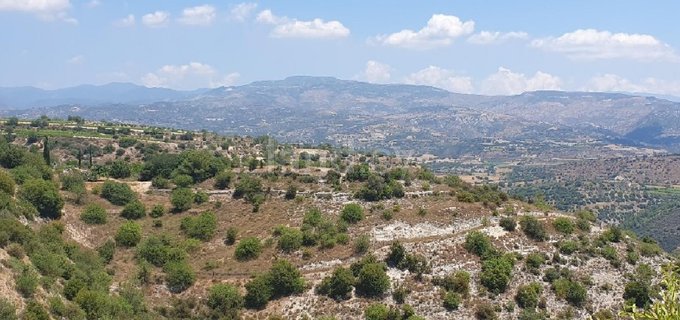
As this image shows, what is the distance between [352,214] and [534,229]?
65.5 feet

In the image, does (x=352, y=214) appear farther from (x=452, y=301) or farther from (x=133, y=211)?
(x=133, y=211)

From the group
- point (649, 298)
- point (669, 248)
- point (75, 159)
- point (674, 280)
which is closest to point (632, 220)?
point (669, 248)

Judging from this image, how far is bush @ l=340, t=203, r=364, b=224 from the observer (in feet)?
212

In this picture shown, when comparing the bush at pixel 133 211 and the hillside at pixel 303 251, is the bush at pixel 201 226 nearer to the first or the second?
the hillside at pixel 303 251

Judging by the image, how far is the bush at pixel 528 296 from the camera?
5019 cm

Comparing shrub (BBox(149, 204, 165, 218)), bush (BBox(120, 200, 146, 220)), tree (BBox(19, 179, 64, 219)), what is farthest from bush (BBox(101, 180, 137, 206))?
tree (BBox(19, 179, 64, 219))

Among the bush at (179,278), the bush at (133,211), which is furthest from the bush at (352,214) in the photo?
the bush at (133,211)

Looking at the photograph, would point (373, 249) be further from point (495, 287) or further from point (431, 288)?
point (495, 287)

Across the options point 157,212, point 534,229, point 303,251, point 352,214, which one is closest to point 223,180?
point 157,212

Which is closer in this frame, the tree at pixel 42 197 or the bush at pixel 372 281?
the bush at pixel 372 281

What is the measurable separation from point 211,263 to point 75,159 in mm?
59486

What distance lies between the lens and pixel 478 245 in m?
56.6

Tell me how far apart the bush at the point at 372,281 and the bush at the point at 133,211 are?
32.0 metres

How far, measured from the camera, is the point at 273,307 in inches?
1987
